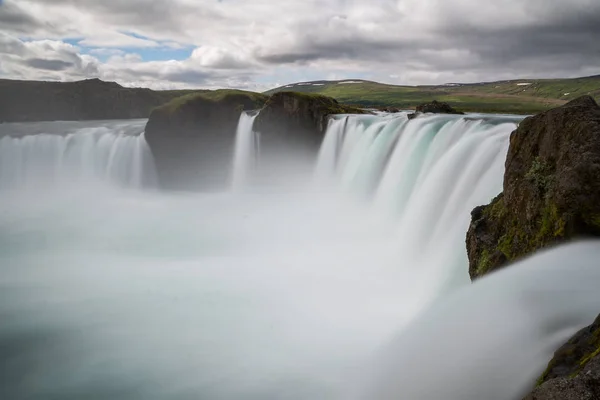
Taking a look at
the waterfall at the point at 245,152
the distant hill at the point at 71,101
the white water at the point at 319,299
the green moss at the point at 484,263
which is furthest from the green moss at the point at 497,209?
the distant hill at the point at 71,101

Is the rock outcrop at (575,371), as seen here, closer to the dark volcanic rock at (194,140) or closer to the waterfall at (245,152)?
the waterfall at (245,152)

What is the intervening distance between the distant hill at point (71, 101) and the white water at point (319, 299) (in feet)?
188

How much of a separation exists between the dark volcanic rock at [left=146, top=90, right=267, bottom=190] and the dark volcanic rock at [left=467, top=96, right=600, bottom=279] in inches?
1164

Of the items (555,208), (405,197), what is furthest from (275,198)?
(555,208)

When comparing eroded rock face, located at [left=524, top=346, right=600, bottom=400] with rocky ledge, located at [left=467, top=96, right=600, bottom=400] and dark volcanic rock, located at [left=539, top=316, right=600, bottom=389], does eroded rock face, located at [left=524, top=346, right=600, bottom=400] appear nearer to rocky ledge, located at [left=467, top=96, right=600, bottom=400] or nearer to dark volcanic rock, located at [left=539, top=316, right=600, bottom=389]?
dark volcanic rock, located at [left=539, top=316, right=600, bottom=389]

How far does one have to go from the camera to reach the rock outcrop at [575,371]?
3479 mm

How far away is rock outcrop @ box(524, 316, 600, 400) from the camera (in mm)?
3479

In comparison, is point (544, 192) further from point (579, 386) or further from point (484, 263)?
point (579, 386)

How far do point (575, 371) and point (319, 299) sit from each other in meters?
10.7

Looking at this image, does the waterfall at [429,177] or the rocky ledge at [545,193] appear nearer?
the rocky ledge at [545,193]

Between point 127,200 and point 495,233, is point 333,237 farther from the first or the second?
point 127,200

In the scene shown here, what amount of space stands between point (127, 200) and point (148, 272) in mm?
18219

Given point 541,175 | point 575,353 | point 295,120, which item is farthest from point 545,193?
point 295,120

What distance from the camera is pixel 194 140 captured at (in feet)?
125
